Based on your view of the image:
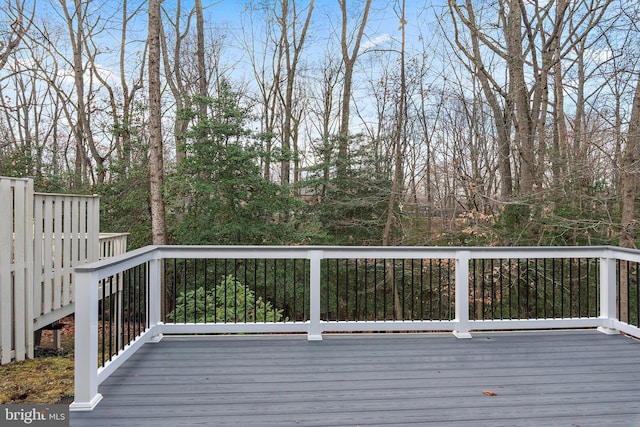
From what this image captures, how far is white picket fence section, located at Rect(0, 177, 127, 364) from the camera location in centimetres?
382

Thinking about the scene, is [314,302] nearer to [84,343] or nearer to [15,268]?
[84,343]

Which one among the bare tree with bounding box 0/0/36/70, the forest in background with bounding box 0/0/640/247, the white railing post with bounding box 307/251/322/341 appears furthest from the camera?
the bare tree with bounding box 0/0/36/70

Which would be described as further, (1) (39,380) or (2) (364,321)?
(2) (364,321)

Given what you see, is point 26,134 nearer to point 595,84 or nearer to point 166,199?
point 166,199

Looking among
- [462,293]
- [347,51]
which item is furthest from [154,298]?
[347,51]

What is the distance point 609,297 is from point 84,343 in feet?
14.8

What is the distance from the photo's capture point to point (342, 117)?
12.2m

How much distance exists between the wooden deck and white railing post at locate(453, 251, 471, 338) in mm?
146

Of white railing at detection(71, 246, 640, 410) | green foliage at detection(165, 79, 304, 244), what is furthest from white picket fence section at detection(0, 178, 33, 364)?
green foliage at detection(165, 79, 304, 244)

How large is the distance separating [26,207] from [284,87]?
33.6ft

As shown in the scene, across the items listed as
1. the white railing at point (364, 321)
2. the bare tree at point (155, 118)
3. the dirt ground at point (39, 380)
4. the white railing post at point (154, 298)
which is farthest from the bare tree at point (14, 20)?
the white railing at point (364, 321)

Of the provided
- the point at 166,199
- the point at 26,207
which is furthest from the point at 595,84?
the point at 26,207

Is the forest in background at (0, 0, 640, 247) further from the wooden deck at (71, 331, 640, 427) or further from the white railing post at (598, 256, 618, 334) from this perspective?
the wooden deck at (71, 331, 640, 427)

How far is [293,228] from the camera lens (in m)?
9.51
